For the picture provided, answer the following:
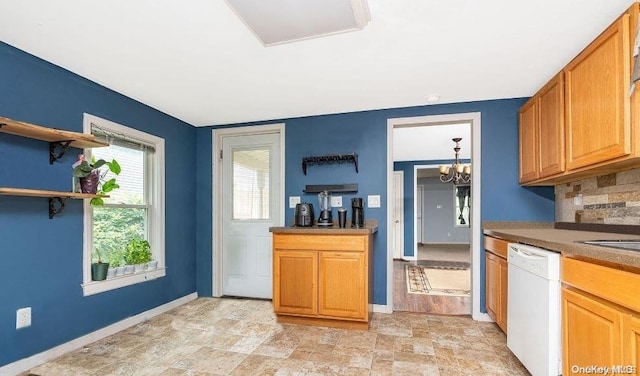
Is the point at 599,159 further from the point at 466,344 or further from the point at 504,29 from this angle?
the point at 466,344

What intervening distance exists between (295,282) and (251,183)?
145 centimetres

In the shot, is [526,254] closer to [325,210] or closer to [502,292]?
[502,292]

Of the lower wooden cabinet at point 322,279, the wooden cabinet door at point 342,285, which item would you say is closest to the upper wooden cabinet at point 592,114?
the lower wooden cabinet at point 322,279

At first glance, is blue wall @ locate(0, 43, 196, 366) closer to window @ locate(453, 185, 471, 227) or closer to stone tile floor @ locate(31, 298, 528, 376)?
stone tile floor @ locate(31, 298, 528, 376)

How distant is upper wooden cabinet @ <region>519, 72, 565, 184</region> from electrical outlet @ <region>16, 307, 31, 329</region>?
12.4 feet

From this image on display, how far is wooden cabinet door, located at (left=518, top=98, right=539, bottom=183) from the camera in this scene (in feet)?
8.64

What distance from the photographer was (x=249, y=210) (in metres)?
3.84

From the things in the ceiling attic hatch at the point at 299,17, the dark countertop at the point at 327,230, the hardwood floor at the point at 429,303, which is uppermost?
the ceiling attic hatch at the point at 299,17

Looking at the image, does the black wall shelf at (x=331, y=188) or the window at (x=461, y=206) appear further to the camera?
the window at (x=461, y=206)

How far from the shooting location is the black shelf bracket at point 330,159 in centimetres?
338

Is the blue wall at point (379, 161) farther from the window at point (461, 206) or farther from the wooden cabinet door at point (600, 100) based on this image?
the window at point (461, 206)

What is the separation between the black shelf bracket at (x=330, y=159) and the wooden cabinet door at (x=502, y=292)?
163 centimetres

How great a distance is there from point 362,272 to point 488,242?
1209 millimetres

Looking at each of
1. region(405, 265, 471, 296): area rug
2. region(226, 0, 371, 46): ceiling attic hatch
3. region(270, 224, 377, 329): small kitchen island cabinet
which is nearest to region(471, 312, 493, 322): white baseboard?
region(405, 265, 471, 296): area rug
